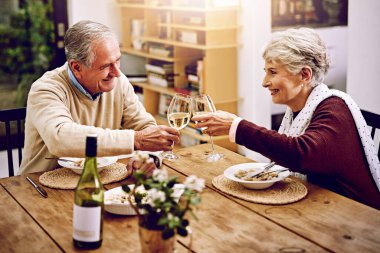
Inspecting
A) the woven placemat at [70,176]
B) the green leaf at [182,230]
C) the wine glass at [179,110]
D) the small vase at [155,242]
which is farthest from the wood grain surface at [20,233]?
the wine glass at [179,110]

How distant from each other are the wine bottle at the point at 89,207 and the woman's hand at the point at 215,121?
0.60 meters

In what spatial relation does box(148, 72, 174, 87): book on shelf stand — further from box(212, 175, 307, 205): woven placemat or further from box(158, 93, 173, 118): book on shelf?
box(212, 175, 307, 205): woven placemat

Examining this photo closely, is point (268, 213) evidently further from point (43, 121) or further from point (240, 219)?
point (43, 121)

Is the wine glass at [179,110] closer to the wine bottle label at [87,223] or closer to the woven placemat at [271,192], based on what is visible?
the woven placemat at [271,192]

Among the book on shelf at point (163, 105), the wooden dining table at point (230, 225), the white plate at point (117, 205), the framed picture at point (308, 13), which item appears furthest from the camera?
the framed picture at point (308, 13)

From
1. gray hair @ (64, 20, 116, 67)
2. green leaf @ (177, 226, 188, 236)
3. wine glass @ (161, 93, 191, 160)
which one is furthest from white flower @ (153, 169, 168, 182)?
gray hair @ (64, 20, 116, 67)

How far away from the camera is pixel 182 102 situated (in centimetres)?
202

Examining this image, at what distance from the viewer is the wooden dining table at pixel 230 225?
1564 mm

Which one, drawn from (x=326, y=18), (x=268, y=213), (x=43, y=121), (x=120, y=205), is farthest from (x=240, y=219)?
(x=326, y=18)

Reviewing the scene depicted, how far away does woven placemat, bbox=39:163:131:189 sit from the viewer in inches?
80.9

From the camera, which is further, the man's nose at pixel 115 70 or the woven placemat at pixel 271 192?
the man's nose at pixel 115 70

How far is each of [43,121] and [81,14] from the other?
9.56 feet

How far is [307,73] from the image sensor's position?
2238mm

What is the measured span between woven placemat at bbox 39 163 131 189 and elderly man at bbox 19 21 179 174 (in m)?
0.07
